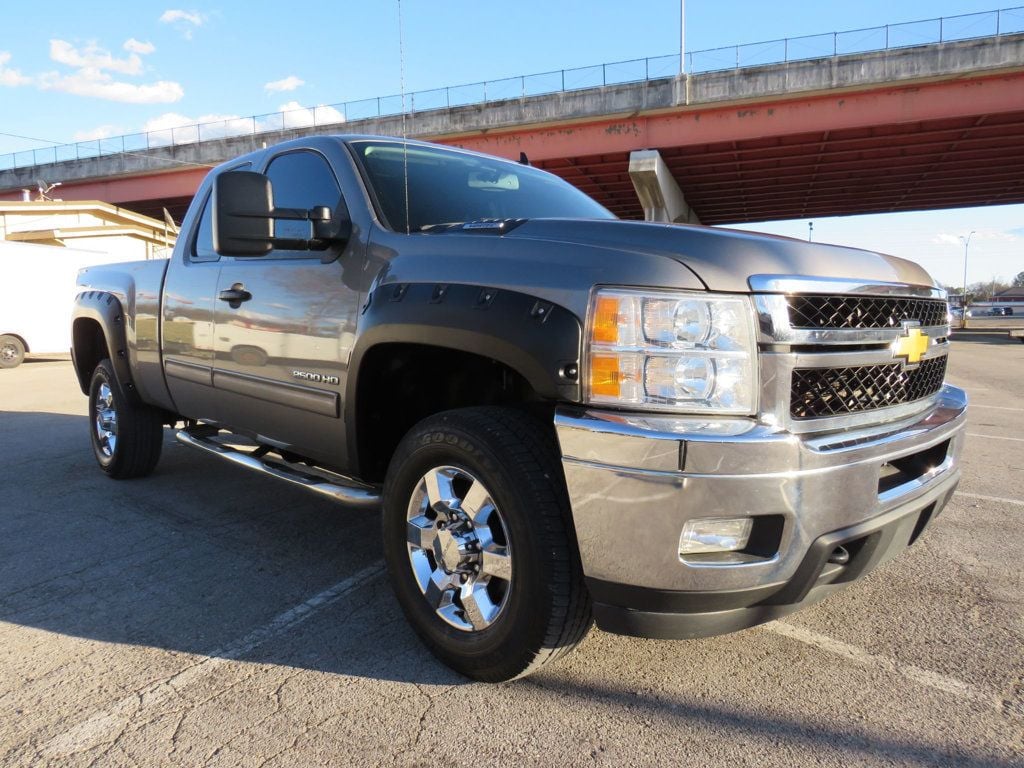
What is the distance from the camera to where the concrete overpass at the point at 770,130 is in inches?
875

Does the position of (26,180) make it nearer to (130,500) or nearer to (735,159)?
(735,159)

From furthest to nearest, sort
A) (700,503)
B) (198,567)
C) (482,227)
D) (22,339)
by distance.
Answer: (22,339) < (198,567) < (482,227) < (700,503)

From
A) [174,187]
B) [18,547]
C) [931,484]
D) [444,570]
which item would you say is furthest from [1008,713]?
[174,187]

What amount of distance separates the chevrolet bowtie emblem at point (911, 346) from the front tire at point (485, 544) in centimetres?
120

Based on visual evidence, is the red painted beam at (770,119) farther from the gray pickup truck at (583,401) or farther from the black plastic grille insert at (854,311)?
the black plastic grille insert at (854,311)

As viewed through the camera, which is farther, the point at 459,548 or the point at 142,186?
the point at 142,186

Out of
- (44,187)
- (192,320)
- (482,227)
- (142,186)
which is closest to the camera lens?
(482,227)

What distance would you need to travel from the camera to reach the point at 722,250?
217cm

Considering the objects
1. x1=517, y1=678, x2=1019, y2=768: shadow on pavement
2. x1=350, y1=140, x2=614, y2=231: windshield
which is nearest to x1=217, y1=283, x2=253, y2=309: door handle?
x1=350, y1=140, x2=614, y2=231: windshield

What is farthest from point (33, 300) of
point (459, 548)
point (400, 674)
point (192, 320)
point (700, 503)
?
point (700, 503)

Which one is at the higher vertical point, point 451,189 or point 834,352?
point 451,189

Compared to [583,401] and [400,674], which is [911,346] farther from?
[400,674]

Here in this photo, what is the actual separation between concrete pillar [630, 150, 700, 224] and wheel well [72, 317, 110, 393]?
A: 19.2m

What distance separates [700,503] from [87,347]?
5.38 m
